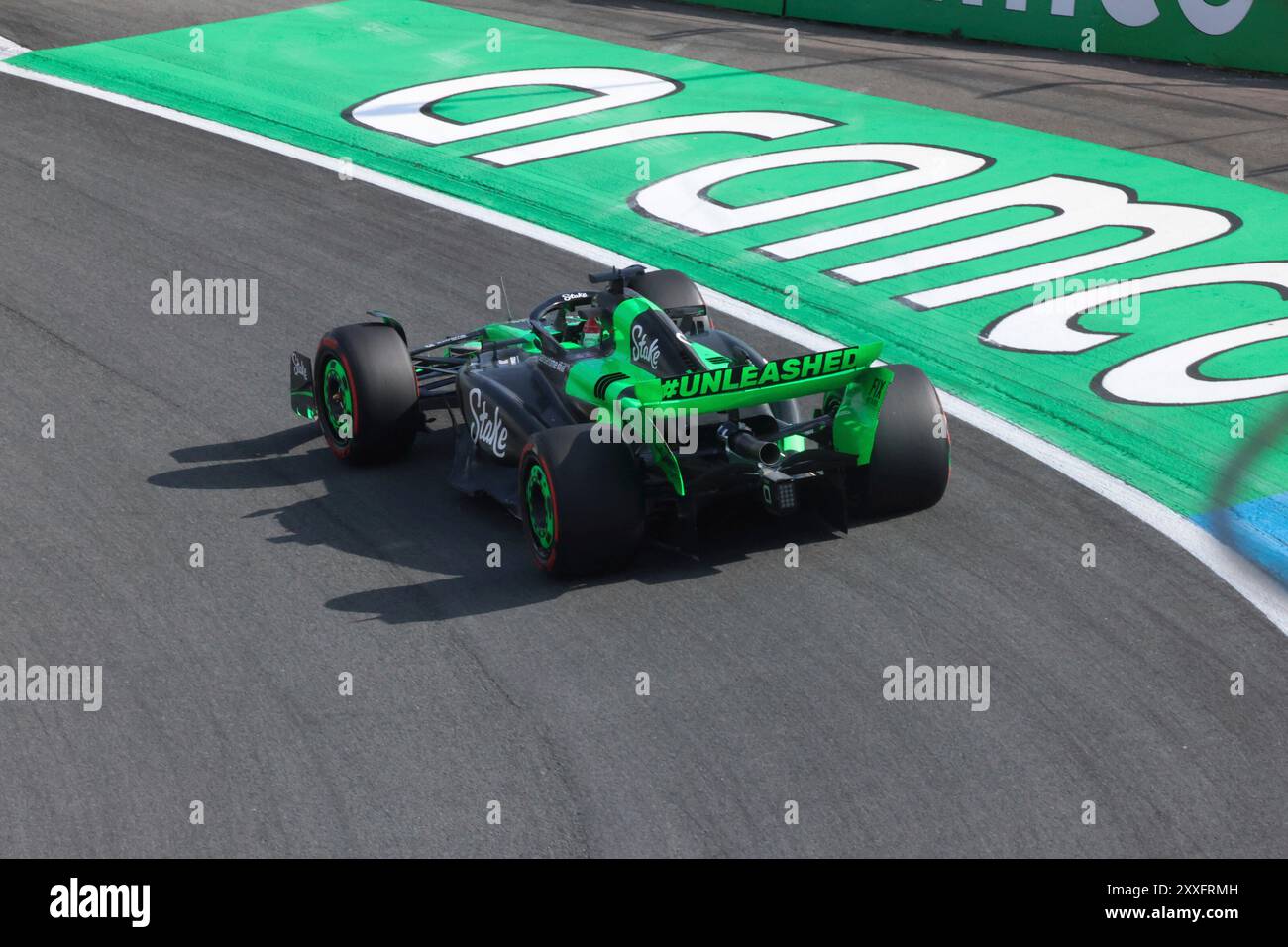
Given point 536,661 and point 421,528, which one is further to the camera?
point 421,528

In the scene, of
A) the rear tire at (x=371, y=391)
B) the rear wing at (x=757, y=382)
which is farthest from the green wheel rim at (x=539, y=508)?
the rear tire at (x=371, y=391)

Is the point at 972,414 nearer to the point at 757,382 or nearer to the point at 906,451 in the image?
the point at 906,451

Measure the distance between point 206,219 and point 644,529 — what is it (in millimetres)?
8402

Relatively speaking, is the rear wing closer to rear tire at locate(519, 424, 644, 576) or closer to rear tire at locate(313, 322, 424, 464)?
rear tire at locate(519, 424, 644, 576)

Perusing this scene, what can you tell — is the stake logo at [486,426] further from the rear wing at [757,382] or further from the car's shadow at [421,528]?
the rear wing at [757,382]

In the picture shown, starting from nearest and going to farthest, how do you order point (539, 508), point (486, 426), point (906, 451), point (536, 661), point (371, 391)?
point (536, 661), point (539, 508), point (906, 451), point (486, 426), point (371, 391)

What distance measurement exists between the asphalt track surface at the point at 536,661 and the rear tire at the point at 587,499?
21cm

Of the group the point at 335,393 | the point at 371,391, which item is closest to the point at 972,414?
the point at 371,391

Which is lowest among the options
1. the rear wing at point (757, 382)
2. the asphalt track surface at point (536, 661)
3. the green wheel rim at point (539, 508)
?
the asphalt track surface at point (536, 661)

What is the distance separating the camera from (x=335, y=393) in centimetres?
1001

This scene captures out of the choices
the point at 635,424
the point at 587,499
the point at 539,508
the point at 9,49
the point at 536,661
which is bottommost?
the point at 536,661

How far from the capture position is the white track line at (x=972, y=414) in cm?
→ 818

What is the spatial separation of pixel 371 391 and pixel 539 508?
5.73 ft

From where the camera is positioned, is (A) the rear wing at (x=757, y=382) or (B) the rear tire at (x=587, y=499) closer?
(B) the rear tire at (x=587, y=499)
